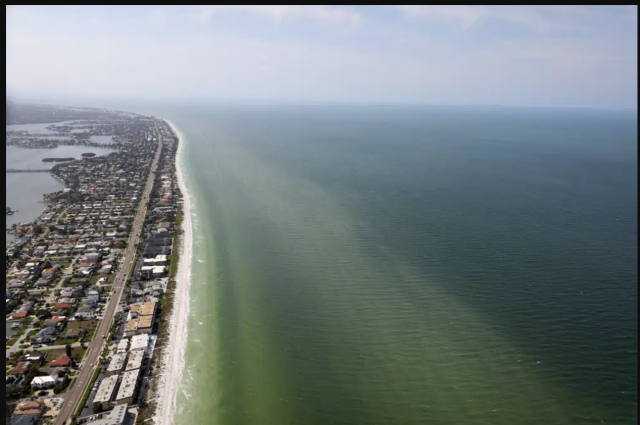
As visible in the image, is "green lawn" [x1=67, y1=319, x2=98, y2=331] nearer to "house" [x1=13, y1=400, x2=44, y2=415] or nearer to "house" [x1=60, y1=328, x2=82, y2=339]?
"house" [x1=60, y1=328, x2=82, y2=339]

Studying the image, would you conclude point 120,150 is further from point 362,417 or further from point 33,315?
point 362,417

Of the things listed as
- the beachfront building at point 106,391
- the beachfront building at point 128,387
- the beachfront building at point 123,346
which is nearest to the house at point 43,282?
the beachfront building at point 123,346

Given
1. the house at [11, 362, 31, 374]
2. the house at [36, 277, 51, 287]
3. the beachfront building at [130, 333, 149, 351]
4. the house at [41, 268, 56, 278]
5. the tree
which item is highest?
the house at [41, 268, 56, 278]

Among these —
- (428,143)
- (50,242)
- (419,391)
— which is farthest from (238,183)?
(428,143)

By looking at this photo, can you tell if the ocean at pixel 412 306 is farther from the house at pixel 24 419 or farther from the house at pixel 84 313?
the house at pixel 84 313

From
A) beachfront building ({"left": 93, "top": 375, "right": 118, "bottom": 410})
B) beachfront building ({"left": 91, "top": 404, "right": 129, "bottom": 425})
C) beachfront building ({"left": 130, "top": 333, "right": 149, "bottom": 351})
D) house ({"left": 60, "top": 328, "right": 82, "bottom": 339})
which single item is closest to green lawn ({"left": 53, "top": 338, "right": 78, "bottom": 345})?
house ({"left": 60, "top": 328, "right": 82, "bottom": 339})

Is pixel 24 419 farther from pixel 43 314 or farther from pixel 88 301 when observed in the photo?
pixel 88 301
